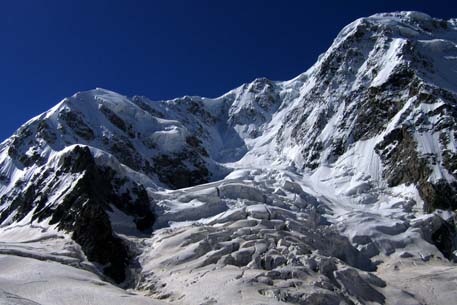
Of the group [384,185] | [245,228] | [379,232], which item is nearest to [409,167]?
[384,185]

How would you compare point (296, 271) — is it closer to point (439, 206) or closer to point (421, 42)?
point (439, 206)

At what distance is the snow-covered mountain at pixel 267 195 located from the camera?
5300cm

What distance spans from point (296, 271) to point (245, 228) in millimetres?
12145

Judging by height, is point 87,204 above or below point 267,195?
below

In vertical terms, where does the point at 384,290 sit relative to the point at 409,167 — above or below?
below

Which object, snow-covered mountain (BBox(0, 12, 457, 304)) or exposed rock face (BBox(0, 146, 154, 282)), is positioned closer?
snow-covered mountain (BBox(0, 12, 457, 304))

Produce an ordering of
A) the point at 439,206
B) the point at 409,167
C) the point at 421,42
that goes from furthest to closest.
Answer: the point at 421,42 < the point at 409,167 < the point at 439,206

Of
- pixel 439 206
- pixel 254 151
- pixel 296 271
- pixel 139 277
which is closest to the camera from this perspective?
pixel 296 271

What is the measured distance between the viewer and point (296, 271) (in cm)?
5272

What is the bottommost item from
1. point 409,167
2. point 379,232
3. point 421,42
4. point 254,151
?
point 379,232

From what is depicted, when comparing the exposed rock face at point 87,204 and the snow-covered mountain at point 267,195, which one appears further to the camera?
the exposed rock face at point 87,204

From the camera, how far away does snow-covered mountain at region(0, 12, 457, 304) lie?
53000mm

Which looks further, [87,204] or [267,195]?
[267,195]

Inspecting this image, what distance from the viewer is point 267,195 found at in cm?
8019
